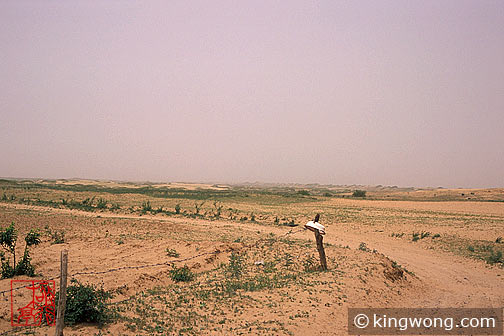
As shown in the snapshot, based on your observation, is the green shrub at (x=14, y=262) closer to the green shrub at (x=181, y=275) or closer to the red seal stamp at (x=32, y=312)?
the red seal stamp at (x=32, y=312)

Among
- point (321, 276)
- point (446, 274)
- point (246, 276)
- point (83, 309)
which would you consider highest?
point (83, 309)

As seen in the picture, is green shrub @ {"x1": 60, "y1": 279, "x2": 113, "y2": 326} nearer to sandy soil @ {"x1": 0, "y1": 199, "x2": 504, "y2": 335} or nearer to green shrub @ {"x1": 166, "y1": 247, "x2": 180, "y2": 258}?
sandy soil @ {"x1": 0, "y1": 199, "x2": 504, "y2": 335}

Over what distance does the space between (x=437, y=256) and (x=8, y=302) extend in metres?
18.3

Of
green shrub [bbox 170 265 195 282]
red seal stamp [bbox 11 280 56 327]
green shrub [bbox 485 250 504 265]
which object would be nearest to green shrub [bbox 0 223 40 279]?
red seal stamp [bbox 11 280 56 327]

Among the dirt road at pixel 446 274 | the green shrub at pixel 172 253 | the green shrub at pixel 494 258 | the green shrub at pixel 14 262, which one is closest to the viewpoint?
the green shrub at pixel 14 262

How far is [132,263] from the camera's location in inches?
514

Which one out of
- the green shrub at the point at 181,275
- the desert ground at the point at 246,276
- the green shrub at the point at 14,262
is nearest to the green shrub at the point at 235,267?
the desert ground at the point at 246,276

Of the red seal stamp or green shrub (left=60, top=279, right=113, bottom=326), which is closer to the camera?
green shrub (left=60, top=279, right=113, bottom=326)

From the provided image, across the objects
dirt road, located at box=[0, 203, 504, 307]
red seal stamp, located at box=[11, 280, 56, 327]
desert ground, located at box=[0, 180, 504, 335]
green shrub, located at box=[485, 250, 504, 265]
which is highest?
red seal stamp, located at box=[11, 280, 56, 327]

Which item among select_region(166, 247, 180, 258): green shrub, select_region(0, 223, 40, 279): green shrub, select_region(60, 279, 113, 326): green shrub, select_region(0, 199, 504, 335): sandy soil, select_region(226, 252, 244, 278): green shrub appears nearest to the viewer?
select_region(60, 279, 113, 326): green shrub

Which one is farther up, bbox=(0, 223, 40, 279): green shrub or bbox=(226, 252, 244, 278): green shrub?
bbox=(0, 223, 40, 279): green shrub

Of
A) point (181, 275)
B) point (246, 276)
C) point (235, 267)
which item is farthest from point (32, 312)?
point (235, 267)

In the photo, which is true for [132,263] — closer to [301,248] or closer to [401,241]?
[301,248]

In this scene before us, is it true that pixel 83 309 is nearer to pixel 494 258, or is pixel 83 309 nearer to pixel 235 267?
pixel 235 267
